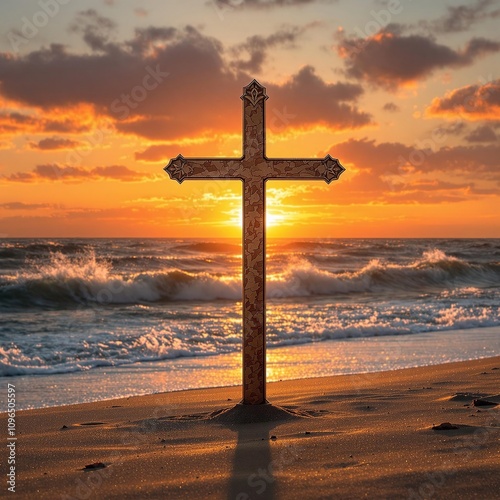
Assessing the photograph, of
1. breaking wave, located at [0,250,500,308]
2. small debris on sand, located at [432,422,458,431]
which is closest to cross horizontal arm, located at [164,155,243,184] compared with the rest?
small debris on sand, located at [432,422,458,431]

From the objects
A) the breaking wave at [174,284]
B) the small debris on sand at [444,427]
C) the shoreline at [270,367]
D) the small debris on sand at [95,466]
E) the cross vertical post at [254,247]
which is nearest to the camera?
the small debris on sand at [95,466]

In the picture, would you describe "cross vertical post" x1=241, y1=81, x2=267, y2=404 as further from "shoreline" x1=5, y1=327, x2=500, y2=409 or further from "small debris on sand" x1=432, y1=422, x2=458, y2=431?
"shoreline" x1=5, y1=327, x2=500, y2=409

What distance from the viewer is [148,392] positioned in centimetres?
956

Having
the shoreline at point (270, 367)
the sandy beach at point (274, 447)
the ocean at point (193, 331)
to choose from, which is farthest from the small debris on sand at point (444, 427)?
the ocean at point (193, 331)

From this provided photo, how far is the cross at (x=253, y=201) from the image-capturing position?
6.56m

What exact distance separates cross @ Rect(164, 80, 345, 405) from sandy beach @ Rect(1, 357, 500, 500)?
0.43m

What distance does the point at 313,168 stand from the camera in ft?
22.2

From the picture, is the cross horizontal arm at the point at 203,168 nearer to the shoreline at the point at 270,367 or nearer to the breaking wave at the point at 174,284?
the shoreline at the point at 270,367

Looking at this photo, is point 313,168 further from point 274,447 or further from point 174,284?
point 174,284

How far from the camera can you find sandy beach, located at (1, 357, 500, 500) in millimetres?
4195

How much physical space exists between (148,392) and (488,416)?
4.91 metres

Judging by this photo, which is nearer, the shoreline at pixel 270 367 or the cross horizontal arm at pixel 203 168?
the cross horizontal arm at pixel 203 168

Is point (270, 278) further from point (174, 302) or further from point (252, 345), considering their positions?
point (252, 345)

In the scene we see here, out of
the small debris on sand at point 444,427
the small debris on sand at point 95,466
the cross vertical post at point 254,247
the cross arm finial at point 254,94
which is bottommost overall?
the small debris on sand at point 95,466
